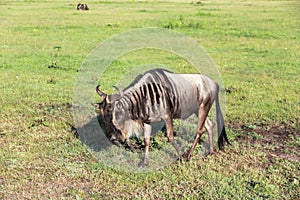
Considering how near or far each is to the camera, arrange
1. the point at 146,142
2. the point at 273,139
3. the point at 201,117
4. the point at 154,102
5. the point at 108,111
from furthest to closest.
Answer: the point at 273,139 → the point at 201,117 → the point at 146,142 → the point at 154,102 → the point at 108,111

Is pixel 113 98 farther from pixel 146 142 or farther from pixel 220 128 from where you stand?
pixel 220 128

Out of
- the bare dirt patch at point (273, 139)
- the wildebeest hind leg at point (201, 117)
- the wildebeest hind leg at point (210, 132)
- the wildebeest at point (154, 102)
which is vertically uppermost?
the wildebeest at point (154, 102)

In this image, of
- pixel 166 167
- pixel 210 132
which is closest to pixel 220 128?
pixel 210 132

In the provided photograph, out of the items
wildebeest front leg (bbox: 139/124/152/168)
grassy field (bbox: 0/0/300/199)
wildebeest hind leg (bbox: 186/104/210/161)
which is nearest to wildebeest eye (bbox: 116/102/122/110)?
wildebeest front leg (bbox: 139/124/152/168)

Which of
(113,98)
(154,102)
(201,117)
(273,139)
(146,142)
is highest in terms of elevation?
(113,98)

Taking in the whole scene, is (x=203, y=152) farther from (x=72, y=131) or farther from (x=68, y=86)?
(x=68, y=86)

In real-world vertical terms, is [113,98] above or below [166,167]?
above

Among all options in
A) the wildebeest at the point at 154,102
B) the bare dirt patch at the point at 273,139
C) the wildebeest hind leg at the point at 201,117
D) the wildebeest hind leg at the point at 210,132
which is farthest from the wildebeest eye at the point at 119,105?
the bare dirt patch at the point at 273,139

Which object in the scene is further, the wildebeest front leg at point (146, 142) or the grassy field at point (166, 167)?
the wildebeest front leg at point (146, 142)

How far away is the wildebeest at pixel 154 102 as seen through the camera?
4.84 m

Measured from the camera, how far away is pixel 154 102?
16.8 feet

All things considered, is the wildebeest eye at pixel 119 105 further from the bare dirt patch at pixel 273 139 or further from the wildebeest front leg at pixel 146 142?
the bare dirt patch at pixel 273 139

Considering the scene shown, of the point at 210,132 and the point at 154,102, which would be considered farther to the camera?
the point at 210,132

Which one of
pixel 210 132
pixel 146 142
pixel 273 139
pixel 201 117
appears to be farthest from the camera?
pixel 273 139
